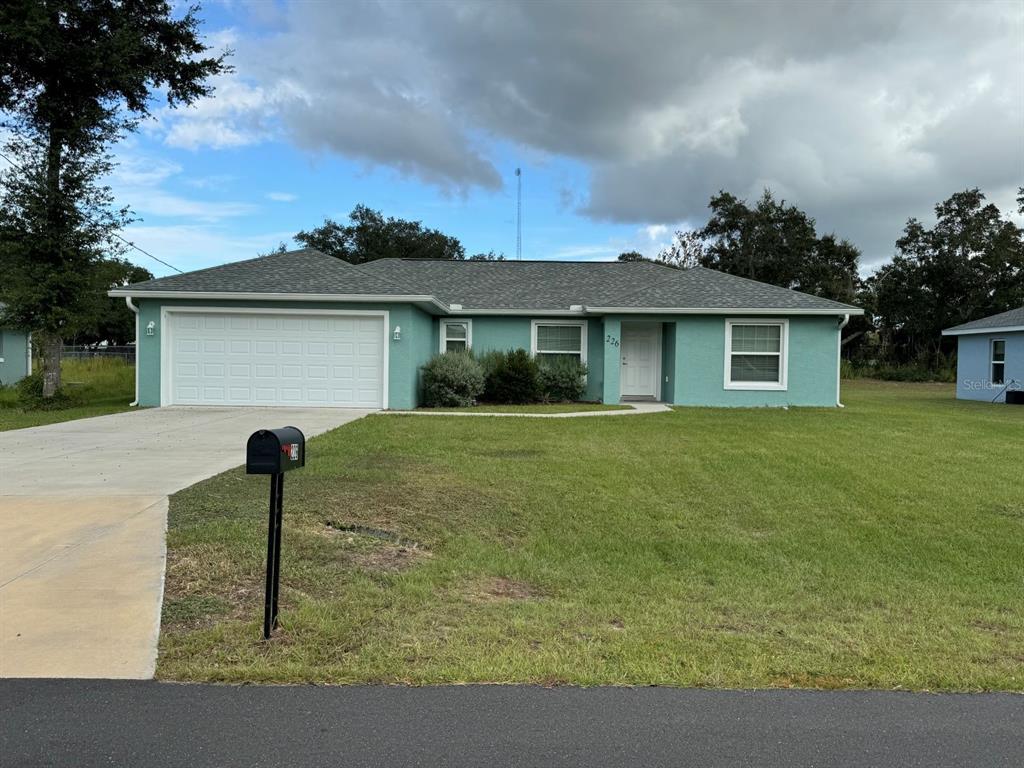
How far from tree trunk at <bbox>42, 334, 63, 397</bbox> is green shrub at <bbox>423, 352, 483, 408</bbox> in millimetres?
9656

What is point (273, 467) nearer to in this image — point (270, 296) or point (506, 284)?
point (270, 296)

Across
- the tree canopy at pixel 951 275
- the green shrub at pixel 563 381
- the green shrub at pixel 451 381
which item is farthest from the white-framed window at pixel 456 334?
the tree canopy at pixel 951 275

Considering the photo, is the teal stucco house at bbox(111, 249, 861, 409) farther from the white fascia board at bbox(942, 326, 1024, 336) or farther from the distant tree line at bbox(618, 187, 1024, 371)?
the distant tree line at bbox(618, 187, 1024, 371)

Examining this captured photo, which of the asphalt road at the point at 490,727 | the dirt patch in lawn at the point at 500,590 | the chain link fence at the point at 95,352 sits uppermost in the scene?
the chain link fence at the point at 95,352

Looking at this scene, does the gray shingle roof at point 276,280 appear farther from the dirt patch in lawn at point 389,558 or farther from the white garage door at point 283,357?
the dirt patch in lawn at point 389,558

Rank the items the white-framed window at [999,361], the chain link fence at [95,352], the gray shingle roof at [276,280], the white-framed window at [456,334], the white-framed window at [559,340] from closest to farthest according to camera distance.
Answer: the gray shingle roof at [276,280] → the white-framed window at [559,340] → the white-framed window at [456,334] → the white-framed window at [999,361] → the chain link fence at [95,352]

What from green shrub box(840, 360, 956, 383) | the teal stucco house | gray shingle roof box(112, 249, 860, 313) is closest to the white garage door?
the teal stucco house

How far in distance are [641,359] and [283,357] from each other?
9872mm

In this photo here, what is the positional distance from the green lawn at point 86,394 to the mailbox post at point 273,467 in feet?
38.1

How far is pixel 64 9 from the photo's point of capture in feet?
62.0

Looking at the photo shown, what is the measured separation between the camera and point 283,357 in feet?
55.8

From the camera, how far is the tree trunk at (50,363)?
18.9m

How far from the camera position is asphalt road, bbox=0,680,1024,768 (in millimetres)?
3057

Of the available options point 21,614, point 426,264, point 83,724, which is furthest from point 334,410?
point 83,724
